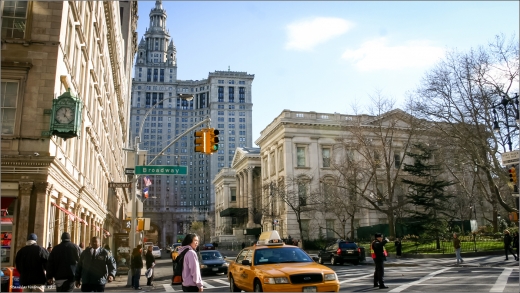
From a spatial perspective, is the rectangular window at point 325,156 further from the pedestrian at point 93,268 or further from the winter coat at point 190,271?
the winter coat at point 190,271

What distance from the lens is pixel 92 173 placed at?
28.1 m

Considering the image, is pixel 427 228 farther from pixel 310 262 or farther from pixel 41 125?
pixel 41 125

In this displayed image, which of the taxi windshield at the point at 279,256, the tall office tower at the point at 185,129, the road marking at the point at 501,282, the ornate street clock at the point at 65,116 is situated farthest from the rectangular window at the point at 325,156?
the tall office tower at the point at 185,129

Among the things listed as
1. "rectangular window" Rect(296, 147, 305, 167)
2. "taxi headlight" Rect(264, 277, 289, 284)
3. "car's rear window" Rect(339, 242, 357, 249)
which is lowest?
"taxi headlight" Rect(264, 277, 289, 284)

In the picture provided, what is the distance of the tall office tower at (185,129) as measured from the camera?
472ft

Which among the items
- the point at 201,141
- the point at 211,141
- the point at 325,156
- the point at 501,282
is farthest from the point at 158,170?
the point at 325,156

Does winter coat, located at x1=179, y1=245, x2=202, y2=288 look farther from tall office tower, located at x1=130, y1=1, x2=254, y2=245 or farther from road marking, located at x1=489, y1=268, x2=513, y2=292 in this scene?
tall office tower, located at x1=130, y1=1, x2=254, y2=245

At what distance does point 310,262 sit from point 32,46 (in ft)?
41.9

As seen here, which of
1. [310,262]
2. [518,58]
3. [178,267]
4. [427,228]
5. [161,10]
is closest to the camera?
[178,267]

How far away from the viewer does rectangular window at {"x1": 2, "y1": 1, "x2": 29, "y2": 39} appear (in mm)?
16562

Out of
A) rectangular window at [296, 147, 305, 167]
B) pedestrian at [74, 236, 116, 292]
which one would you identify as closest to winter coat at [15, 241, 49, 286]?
pedestrian at [74, 236, 116, 292]

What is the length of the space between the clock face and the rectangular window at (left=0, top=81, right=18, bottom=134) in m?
1.76

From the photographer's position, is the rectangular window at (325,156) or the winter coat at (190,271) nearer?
the winter coat at (190,271)

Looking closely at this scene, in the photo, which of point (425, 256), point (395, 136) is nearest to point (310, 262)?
point (425, 256)
